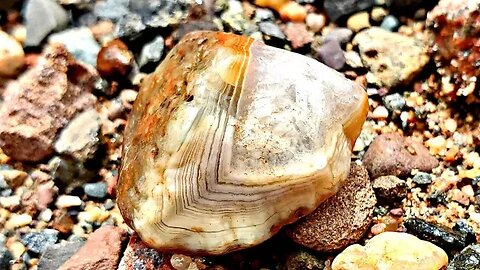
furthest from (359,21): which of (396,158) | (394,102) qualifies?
(396,158)

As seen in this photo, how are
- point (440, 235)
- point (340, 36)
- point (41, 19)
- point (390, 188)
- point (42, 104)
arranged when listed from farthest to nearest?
point (41, 19) < point (340, 36) < point (42, 104) < point (390, 188) < point (440, 235)

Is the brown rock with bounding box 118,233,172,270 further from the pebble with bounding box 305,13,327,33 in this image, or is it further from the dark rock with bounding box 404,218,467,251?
the pebble with bounding box 305,13,327,33

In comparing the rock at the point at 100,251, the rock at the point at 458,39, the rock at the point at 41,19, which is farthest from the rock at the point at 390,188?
the rock at the point at 41,19

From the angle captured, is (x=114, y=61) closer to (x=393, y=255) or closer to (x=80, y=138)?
(x=80, y=138)

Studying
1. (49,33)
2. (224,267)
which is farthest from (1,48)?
(224,267)

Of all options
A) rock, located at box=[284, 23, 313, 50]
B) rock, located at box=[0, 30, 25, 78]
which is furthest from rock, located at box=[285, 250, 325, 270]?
rock, located at box=[0, 30, 25, 78]

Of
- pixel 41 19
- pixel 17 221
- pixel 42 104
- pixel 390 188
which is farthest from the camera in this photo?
pixel 41 19
